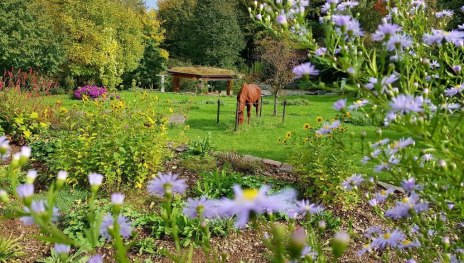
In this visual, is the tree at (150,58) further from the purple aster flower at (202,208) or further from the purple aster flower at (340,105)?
the purple aster flower at (202,208)

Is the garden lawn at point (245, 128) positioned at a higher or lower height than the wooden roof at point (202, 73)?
lower

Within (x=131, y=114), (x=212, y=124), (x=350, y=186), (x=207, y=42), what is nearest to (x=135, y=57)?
(x=207, y=42)

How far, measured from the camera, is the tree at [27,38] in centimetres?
1797

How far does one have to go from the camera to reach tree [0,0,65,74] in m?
18.0

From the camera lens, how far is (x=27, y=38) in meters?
18.3

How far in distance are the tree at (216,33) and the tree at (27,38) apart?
31.5 feet

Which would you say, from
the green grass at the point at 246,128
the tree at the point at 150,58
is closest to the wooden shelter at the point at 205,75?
the tree at the point at 150,58

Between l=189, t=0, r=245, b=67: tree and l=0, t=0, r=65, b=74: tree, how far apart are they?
31.5ft

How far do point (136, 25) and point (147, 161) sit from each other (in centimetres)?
1886

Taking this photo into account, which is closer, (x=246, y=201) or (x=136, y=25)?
(x=246, y=201)

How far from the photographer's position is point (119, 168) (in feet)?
15.2

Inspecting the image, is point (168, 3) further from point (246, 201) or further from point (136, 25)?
point (246, 201)

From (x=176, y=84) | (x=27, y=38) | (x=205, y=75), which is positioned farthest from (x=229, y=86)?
(x=27, y=38)

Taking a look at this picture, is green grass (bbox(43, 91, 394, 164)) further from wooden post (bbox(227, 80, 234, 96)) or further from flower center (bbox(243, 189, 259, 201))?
wooden post (bbox(227, 80, 234, 96))
